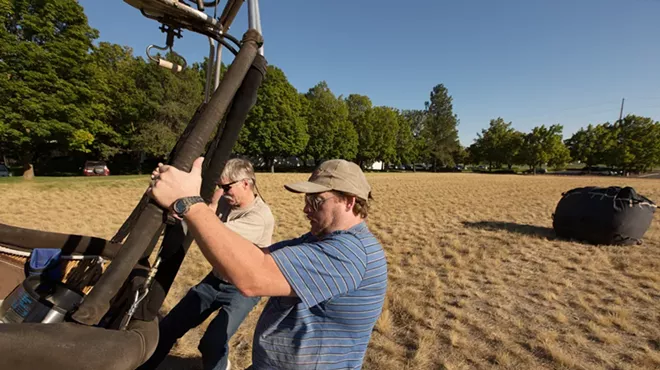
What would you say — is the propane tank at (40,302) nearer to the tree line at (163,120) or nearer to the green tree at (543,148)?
the tree line at (163,120)

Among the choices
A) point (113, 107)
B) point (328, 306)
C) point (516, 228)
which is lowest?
point (516, 228)

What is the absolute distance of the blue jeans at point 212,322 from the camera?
2281mm

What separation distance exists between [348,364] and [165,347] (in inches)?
58.9

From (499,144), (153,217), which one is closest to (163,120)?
(153,217)

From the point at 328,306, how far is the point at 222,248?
62cm

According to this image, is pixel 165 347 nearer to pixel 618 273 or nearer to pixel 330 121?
pixel 618 273

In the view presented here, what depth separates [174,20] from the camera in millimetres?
1372

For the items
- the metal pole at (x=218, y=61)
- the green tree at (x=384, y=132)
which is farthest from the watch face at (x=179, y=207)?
the green tree at (x=384, y=132)

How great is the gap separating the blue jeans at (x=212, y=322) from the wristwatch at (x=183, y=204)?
1451mm

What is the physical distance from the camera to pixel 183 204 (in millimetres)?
1146

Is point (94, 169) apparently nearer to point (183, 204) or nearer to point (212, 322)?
point (212, 322)

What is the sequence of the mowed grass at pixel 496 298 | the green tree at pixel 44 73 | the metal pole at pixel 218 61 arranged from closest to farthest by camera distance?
the metal pole at pixel 218 61 → the mowed grass at pixel 496 298 → the green tree at pixel 44 73

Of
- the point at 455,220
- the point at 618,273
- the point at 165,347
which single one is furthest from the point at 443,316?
the point at 455,220

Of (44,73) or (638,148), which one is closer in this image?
(44,73)
